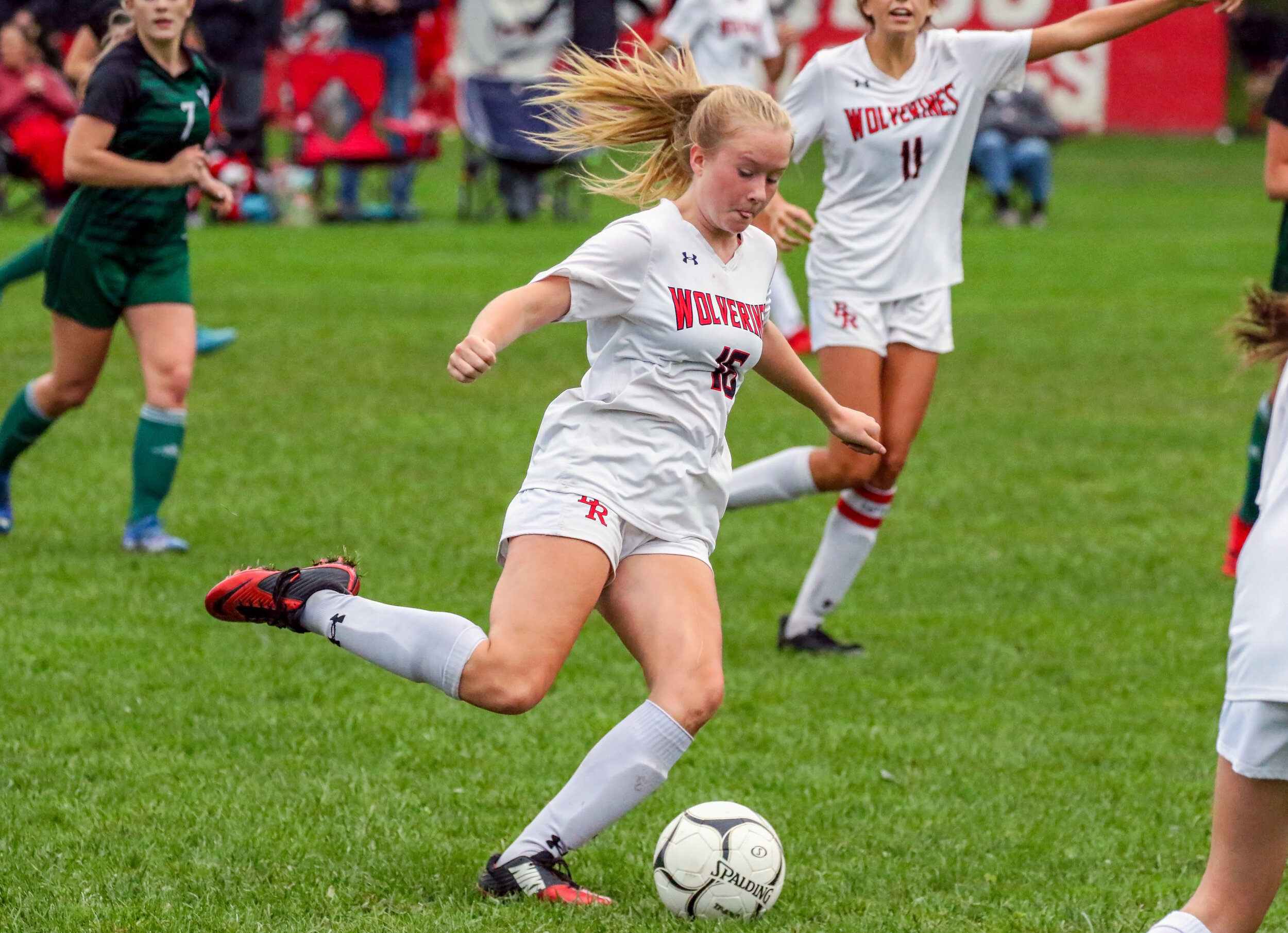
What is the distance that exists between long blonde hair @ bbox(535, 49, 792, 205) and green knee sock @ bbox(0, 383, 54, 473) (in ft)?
12.2

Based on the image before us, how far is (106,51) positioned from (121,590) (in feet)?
6.59

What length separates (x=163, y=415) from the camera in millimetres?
7371

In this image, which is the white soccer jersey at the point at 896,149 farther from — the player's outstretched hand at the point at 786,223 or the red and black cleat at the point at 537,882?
the red and black cleat at the point at 537,882

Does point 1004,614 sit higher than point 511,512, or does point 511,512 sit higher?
point 511,512

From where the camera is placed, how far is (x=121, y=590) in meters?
6.90

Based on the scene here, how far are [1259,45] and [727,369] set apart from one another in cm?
3334

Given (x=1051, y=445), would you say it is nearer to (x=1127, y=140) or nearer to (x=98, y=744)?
(x=98, y=744)

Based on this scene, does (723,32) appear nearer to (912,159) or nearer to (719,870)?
(912,159)

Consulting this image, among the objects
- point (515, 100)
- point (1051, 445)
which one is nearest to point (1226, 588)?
point (1051, 445)

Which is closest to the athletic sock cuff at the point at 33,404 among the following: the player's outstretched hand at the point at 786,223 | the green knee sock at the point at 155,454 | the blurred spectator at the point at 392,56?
the green knee sock at the point at 155,454

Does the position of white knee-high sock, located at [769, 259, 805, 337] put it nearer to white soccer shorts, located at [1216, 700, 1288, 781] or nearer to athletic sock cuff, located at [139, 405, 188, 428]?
athletic sock cuff, located at [139, 405, 188, 428]

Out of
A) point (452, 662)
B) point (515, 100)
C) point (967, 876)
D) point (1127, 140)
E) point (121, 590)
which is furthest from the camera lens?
point (1127, 140)

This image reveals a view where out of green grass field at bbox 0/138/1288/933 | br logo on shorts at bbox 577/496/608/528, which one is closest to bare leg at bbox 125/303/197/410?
green grass field at bbox 0/138/1288/933

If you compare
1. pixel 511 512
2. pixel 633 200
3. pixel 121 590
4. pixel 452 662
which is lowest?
pixel 121 590
